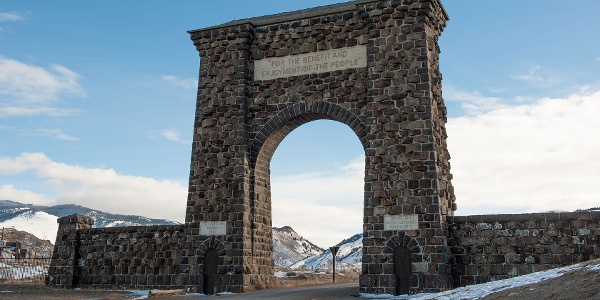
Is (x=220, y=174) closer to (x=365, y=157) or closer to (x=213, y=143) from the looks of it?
(x=213, y=143)

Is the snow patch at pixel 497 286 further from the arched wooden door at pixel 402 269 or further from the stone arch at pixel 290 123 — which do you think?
the stone arch at pixel 290 123

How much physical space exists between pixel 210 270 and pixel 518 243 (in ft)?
28.5

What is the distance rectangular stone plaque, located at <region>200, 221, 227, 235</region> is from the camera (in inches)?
695

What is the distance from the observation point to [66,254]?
19719mm

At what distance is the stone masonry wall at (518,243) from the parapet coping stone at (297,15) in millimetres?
7074

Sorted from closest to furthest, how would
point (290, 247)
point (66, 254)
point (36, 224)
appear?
point (66, 254) → point (290, 247) → point (36, 224)

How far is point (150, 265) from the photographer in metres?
18.4

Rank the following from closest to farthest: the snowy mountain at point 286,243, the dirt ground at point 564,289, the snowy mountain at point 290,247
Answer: the dirt ground at point 564,289 < the snowy mountain at point 286,243 < the snowy mountain at point 290,247

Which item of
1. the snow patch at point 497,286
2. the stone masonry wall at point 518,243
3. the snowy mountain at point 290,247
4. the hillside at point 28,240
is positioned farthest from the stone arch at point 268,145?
the hillside at point 28,240

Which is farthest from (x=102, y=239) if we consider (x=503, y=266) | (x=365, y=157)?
(x=503, y=266)

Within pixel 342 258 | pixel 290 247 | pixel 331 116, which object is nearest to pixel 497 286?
pixel 331 116

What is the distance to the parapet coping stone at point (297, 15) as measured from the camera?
58.9 ft

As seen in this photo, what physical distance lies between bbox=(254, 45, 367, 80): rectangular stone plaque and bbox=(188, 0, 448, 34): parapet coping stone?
3.84ft

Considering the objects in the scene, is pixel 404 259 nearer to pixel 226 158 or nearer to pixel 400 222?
pixel 400 222
